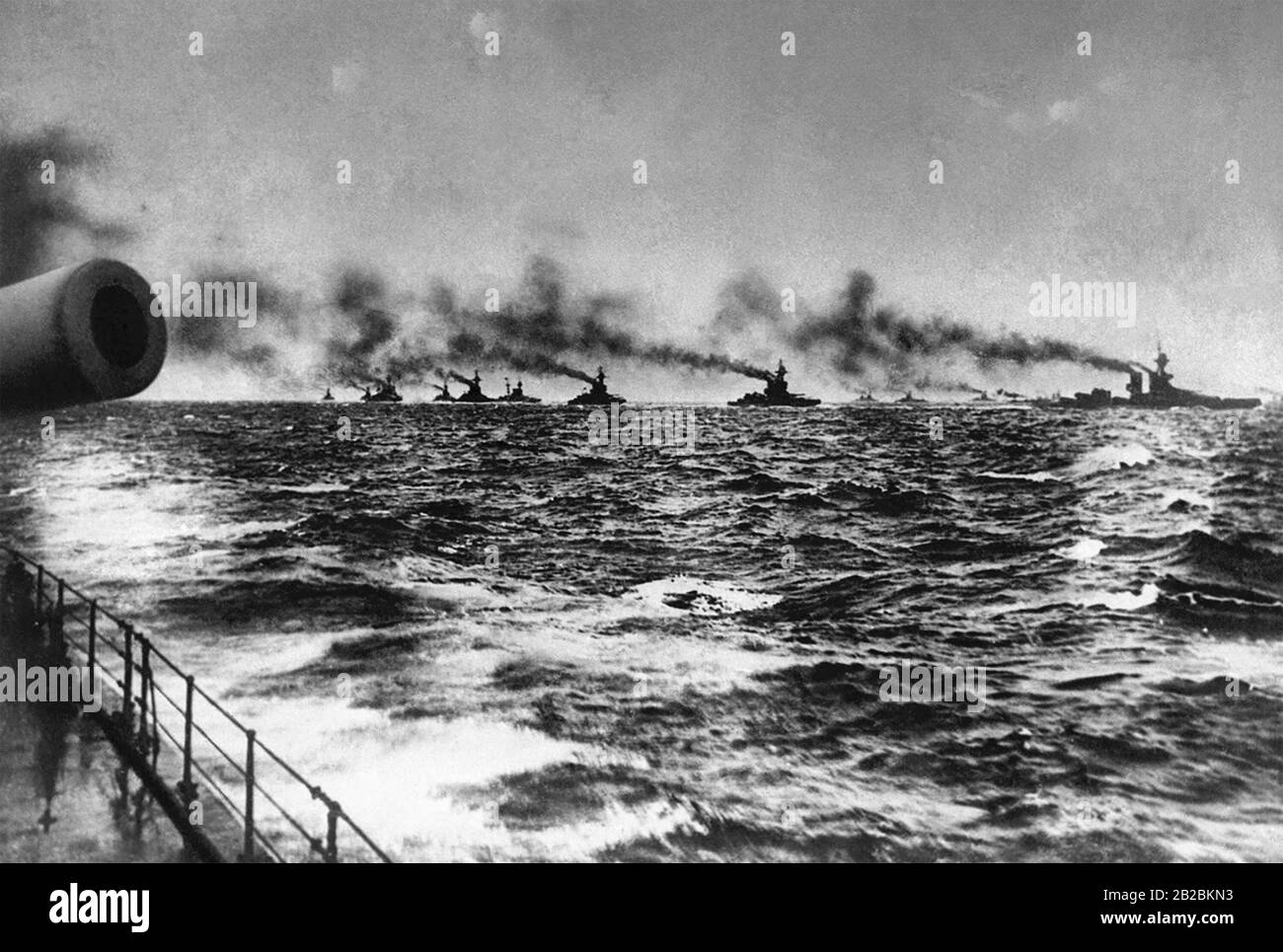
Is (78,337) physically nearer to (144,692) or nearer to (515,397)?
(144,692)

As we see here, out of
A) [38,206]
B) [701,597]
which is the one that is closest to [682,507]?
[701,597]

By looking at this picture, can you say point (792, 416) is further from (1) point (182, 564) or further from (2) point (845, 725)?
(1) point (182, 564)

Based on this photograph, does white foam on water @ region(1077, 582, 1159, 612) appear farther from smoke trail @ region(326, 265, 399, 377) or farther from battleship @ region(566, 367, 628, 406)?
smoke trail @ region(326, 265, 399, 377)

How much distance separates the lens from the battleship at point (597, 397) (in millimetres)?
3562

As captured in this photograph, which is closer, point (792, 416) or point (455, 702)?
point (455, 702)

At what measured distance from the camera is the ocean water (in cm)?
317

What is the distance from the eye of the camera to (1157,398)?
11.5 feet

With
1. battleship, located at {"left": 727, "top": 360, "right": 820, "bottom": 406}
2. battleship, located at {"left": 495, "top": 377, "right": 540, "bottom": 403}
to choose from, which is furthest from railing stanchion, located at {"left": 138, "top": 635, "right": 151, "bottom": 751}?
battleship, located at {"left": 727, "top": 360, "right": 820, "bottom": 406}

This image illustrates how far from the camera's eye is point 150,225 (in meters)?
3.45

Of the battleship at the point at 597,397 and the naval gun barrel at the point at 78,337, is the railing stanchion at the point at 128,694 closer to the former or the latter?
the naval gun barrel at the point at 78,337

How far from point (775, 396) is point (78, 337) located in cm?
253

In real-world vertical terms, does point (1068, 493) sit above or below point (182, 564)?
above
